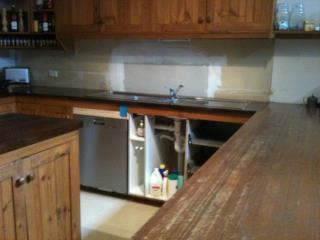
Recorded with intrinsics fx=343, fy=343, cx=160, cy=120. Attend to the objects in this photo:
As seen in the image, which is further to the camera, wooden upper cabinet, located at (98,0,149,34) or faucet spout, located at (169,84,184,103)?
faucet spout, located at (169,84,184,103)

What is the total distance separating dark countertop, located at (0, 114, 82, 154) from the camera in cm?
164

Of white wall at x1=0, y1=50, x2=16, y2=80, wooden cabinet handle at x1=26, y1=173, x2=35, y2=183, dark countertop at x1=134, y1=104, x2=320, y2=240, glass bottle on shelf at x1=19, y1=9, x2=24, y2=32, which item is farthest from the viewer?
white wall at x1=0, y1=50, x2=16, y2=80

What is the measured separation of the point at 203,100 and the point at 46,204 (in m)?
1.73

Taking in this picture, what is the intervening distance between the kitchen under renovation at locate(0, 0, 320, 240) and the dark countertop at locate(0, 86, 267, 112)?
16 mm

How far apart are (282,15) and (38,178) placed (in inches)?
83.8

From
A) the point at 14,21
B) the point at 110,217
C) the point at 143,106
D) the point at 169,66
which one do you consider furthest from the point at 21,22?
the point at 110,217

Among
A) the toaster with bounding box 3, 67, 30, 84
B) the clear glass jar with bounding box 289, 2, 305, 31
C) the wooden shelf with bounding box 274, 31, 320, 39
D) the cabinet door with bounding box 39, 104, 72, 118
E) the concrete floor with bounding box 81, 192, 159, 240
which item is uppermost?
the clear glass jar with bounding box 289, 2, 305, 31

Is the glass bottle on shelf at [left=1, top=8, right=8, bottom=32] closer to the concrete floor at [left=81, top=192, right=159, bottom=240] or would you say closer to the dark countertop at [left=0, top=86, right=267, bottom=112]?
the dark countertop at [left=0, top=86, right=267, bottom=112]

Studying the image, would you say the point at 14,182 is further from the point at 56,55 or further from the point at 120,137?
the point at 56,55

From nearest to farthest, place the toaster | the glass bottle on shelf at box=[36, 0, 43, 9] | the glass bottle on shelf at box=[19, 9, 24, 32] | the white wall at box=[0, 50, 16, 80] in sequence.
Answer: the glass bottle on shelf at box=[36, 0, 43, 9] → the glass bottle on shelf at box=[19, 9, 24, 32] → the toaster → the white wall at box=[0, 50, 16, 80]

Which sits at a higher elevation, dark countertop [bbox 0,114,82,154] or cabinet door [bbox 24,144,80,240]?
dark countertop [bbox 0,114,82,154]

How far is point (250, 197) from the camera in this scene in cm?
104

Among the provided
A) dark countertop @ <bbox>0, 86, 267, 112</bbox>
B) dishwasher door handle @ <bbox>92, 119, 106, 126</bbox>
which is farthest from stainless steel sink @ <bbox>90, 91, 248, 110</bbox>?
dishwasher door handle @ <bbox>92, 119, 106, 126</bbox>

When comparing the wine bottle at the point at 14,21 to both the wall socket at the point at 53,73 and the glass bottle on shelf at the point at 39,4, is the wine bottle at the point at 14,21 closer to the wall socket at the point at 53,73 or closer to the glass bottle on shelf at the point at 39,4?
the glass bottle on shelf at the point at 39,4
